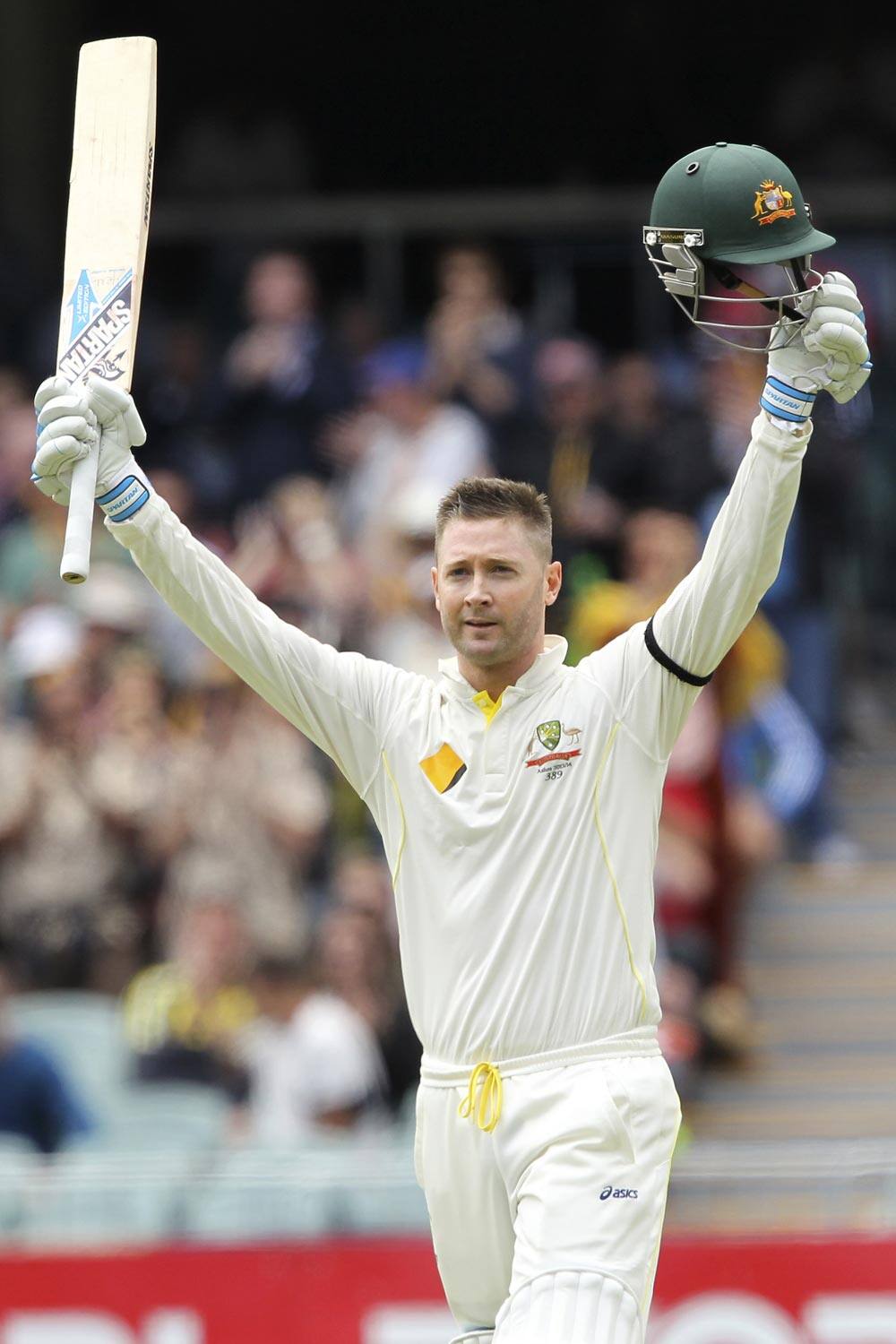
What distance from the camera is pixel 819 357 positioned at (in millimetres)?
4961

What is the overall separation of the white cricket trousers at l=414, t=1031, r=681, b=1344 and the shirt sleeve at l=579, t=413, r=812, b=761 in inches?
26.1

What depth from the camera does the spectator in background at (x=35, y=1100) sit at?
8.94 m

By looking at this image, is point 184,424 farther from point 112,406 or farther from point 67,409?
point 67,409

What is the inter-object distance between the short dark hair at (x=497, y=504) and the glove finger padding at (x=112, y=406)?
650mm

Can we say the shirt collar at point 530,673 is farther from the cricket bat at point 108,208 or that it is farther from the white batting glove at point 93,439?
the cricket bat at point 108,208

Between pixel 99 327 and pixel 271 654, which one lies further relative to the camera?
pixel 99 327

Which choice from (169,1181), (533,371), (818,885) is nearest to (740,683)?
(818,885)

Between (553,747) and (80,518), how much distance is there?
106cm

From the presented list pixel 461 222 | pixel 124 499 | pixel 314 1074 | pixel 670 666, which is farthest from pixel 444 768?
pixel 461 222

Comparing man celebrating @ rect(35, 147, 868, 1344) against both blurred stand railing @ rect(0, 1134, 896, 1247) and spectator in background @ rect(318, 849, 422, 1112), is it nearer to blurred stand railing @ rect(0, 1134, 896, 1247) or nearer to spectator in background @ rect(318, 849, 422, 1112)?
blurred stand railing @ rect(0, 1134, 896, 1247)

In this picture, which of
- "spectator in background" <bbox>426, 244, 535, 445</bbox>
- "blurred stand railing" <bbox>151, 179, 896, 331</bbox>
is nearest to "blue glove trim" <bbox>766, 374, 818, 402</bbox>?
"spectator in background" <bbox>426, 244, 535, 445</bbox>

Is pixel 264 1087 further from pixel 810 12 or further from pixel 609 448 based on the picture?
pixel 810 12

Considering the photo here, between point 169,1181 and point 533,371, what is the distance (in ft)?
16.4

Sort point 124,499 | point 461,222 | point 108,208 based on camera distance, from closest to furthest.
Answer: point 124,499 < point 108,208 < point 461,222
